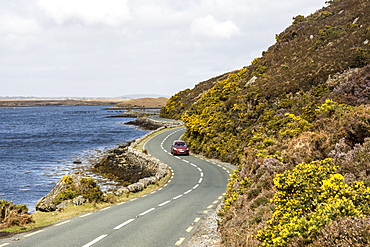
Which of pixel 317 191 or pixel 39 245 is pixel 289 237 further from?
pixel 39 245

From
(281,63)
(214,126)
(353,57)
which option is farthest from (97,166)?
(353,57)

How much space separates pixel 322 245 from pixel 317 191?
2398 mm

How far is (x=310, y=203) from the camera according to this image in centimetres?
741

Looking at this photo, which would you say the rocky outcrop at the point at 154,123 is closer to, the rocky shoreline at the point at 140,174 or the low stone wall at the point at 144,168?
the rocky shoreline at the point at 140,174

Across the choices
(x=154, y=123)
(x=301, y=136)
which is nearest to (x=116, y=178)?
(x=301, y=136)

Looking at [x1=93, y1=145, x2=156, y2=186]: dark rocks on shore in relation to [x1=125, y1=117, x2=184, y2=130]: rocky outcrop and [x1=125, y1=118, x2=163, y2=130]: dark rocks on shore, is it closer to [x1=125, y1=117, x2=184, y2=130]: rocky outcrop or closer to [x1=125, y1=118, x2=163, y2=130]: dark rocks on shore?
[x1=125, y1=117, x2=184, y2=130]: rocky outcrop

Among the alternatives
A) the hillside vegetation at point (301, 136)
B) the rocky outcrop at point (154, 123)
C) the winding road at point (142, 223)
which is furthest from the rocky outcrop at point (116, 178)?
the rocky outcrop at point (154, 123)

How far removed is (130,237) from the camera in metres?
10.5

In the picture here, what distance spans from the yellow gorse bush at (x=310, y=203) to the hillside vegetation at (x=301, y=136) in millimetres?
23

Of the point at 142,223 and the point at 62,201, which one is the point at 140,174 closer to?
the point at 62,201

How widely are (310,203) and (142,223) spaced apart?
7.27m

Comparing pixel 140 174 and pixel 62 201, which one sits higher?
pixel 62 201

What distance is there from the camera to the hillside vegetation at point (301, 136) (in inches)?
253

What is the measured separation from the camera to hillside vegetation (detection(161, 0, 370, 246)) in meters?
6.42
